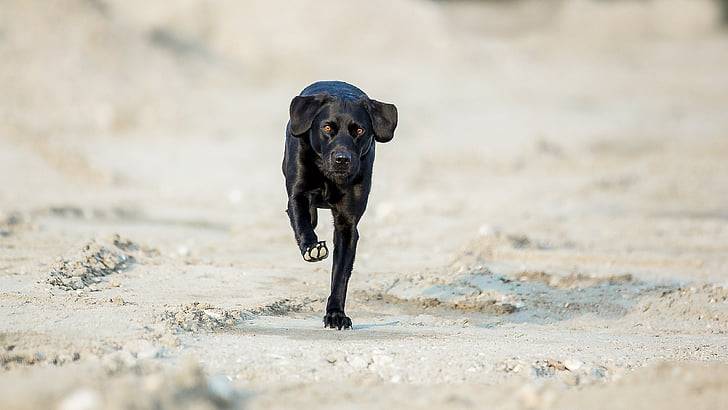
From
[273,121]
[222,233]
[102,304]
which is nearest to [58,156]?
[273,121]

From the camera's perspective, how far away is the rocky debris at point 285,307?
715 cm

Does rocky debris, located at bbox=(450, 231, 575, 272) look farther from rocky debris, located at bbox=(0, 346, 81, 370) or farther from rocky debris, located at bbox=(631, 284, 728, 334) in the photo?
rocky debris, located at bbox=(0, 346, 81, 370)

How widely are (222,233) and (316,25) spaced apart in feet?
48.5

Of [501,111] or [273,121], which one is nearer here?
[273,121]

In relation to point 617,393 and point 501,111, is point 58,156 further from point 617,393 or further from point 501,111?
point 617,393

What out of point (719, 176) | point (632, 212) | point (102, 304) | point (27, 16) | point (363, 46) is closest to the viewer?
point (102, 304)

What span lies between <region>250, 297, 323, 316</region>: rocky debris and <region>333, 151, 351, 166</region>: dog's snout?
112 cm

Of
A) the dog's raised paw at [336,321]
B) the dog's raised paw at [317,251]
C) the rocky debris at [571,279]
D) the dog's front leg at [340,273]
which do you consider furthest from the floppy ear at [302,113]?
the rocky debris at [571,279]

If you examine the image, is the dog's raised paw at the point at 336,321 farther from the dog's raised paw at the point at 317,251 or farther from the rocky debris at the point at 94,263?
the rocky debris at the point at 94,263

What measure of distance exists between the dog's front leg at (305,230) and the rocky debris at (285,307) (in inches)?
20.4

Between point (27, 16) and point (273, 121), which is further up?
point (27, 16)

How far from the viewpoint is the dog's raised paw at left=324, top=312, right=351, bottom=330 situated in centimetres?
677

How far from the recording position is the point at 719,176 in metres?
16.4

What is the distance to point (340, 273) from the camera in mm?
6969
